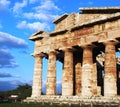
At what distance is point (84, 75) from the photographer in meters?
34.6

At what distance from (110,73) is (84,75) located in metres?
3.76

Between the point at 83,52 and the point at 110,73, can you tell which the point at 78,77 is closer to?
the point at 83,52

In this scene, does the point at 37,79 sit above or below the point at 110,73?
below

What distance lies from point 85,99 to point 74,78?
8408 millimetres

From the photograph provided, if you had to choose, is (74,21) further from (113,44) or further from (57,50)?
(113,44)

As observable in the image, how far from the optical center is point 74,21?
3816cm

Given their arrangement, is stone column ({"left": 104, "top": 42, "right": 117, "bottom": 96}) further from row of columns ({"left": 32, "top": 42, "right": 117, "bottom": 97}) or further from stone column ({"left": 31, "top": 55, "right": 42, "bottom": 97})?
stone column ({"left": 31, "top": 55, "right": 42, "bottom": 97})

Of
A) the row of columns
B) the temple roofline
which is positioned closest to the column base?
the row of columns

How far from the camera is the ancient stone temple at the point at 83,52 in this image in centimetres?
3209

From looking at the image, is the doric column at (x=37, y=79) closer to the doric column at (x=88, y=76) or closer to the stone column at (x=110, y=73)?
the doric column at (x=88, y=76)

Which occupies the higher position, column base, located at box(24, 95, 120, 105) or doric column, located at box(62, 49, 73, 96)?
doric column, located at box(62, 49, 73, 96)

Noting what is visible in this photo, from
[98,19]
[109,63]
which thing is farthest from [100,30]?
[109,63]

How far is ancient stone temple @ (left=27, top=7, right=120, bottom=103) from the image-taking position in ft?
105

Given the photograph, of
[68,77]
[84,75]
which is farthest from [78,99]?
[68,77]
